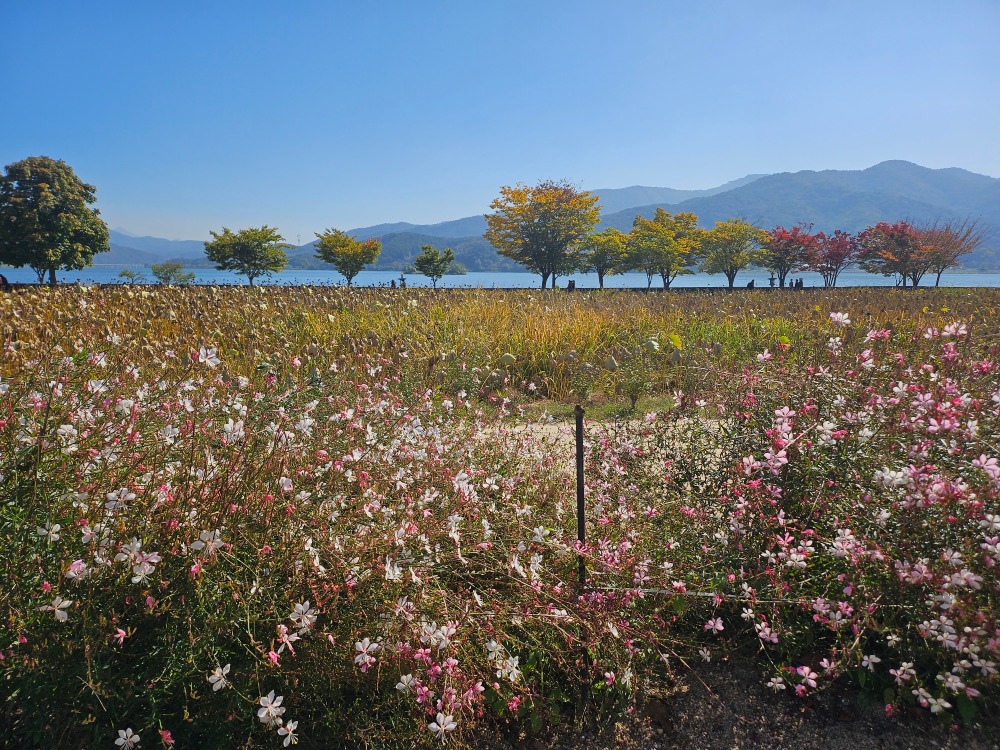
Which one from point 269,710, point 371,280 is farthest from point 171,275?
point 269,710

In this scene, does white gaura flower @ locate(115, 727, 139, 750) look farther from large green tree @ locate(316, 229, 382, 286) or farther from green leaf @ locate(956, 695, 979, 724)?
large green tree @ locate(316, 229, 382, 286)

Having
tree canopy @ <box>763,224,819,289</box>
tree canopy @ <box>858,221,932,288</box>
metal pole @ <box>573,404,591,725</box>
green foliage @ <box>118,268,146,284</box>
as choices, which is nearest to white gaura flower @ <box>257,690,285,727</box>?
metal pole @ <box>573,404,591,725</box>

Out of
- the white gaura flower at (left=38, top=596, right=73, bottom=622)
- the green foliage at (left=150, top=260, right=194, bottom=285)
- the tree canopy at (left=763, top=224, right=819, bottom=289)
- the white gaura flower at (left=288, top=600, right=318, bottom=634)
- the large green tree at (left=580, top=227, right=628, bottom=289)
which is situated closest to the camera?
the white gaura flower at (left=38, top=596, right=73, bottom=622)

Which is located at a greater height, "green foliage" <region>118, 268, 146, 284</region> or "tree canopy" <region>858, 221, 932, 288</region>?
"tree canopy" <region>858, 221, 932, 288</region>

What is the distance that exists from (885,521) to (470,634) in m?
1.55

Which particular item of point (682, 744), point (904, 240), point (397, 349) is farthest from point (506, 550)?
point (904, 240)

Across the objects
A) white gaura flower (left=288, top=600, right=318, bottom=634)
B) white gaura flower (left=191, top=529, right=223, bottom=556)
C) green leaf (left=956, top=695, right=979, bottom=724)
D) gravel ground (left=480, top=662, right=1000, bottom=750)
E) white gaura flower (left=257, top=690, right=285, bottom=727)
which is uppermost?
white gaura flower (left=191, top=529, right=223, bottom=556)

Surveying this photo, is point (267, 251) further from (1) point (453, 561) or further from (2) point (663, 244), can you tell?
(1) point (453, 561)

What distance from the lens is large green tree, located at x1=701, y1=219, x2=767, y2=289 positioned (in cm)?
3375

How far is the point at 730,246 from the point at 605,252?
7753mm

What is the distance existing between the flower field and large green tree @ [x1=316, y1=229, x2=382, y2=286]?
113 feet

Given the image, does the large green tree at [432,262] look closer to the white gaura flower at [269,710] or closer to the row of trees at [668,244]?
the row of trees at [668,244]

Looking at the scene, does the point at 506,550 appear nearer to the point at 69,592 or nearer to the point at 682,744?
the point at 682,744

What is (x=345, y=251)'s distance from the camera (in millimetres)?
35844
